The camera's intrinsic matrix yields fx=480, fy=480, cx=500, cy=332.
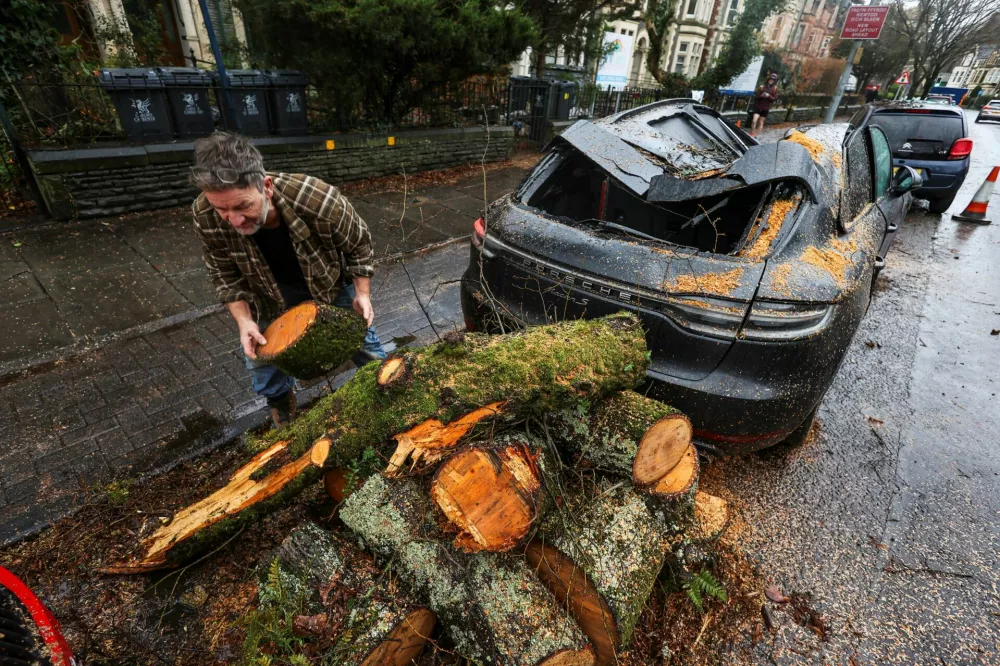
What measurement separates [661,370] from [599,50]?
40.8 feet

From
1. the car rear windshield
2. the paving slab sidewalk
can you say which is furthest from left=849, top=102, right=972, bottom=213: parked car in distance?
the paving slab sidewalk

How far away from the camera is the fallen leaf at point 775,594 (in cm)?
215

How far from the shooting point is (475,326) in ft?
9.84

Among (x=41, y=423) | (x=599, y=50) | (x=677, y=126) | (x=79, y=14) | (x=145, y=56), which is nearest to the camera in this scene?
(x=41, y=423)

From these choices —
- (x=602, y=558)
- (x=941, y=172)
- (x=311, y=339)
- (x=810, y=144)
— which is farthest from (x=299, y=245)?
(x=941, y=172)

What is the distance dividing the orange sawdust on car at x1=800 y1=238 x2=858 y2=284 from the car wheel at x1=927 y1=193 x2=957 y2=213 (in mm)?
7743

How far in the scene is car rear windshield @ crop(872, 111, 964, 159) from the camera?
7453 millimetres

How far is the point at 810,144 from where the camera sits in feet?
10.2

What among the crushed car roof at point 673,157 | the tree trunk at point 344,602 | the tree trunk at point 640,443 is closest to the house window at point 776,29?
the crushed car roof at point 673,157

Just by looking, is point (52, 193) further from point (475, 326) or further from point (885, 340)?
point (885, 340)

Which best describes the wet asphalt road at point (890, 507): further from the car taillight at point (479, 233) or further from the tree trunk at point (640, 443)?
the car taillight at point (479, 233)

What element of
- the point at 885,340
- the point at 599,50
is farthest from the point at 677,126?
the point at 599,50

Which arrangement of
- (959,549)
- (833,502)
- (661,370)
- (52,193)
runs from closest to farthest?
(661,370) → (959,549) → (833,502) → (52,193)

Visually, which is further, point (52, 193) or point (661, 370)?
point (52, 193)
